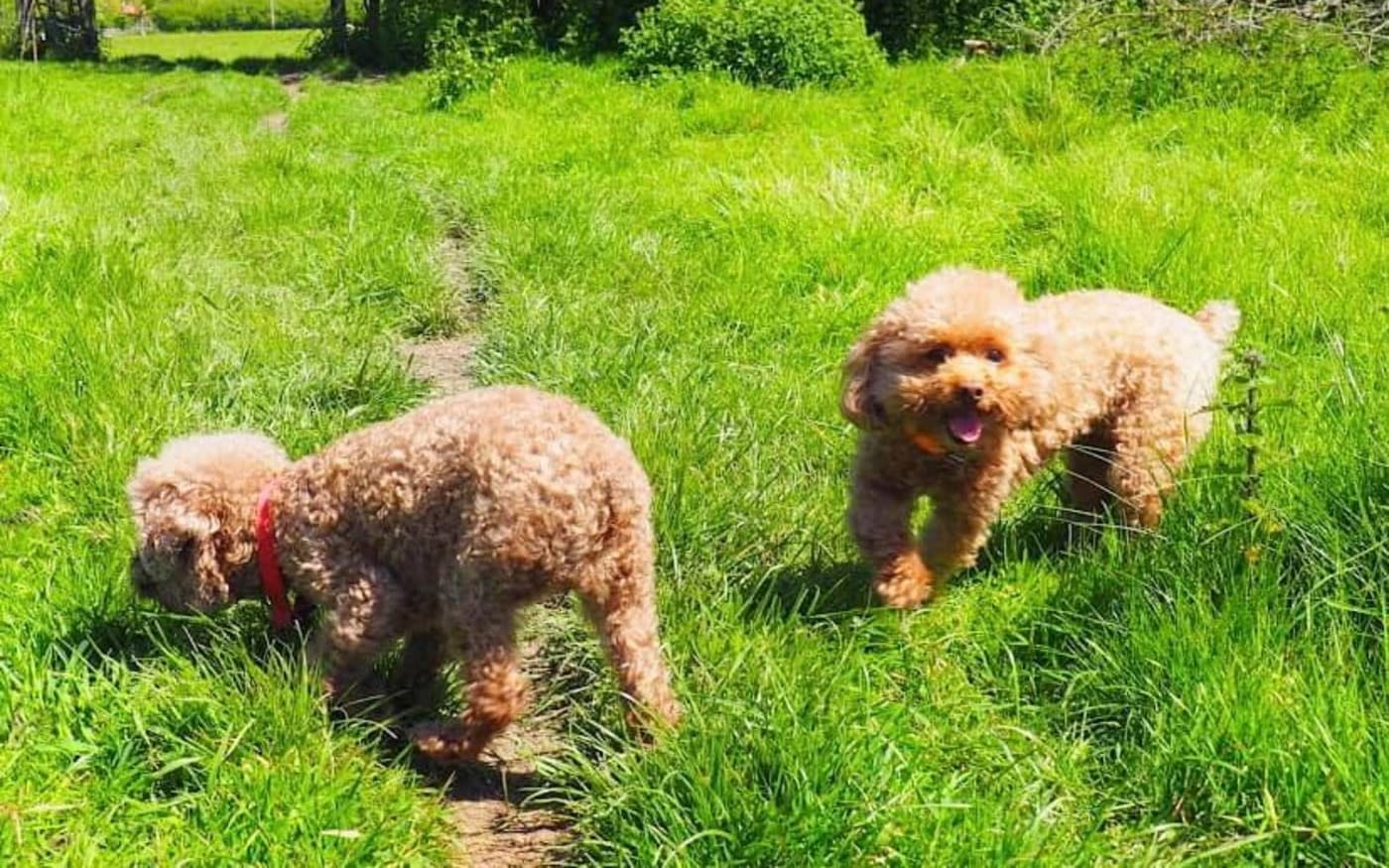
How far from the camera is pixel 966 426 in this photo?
3145mm

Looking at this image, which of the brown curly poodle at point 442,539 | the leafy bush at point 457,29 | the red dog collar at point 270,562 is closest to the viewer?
the brown curly poodle at point 442,539

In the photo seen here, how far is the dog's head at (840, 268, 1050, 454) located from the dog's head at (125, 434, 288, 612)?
5.61 feet

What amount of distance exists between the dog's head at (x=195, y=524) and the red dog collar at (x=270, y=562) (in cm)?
3

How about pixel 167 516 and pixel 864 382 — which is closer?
pixel 167 516

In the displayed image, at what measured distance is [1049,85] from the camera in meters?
8.67

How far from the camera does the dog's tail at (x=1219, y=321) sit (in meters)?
3.98

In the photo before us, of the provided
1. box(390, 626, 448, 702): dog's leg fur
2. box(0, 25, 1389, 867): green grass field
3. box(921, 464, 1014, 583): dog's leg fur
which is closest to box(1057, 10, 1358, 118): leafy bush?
box(0, 25, 1389, 867): green grass field

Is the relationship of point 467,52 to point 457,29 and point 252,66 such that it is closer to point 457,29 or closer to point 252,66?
point 457,29

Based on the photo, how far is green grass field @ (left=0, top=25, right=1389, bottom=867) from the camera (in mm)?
2262

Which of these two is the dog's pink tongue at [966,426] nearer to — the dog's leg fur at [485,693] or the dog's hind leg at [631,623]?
the dog's hind leg at [631,623]

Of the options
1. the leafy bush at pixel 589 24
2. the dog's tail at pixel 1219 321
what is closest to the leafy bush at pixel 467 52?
the leafy bush at pixel 589 24

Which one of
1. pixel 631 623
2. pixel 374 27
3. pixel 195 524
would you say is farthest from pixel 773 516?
pixel 374 27

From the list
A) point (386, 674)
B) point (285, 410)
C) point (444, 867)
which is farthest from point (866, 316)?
point (444, 867)

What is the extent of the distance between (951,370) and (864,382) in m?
0.29
